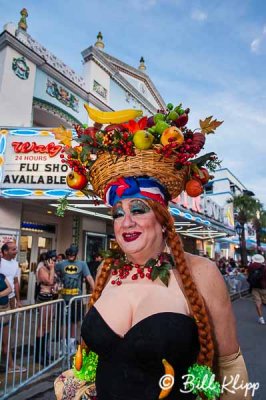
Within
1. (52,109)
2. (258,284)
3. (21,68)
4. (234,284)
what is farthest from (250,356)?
(21,68)

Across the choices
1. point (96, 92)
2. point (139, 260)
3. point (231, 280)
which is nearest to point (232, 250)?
point (231, 280)

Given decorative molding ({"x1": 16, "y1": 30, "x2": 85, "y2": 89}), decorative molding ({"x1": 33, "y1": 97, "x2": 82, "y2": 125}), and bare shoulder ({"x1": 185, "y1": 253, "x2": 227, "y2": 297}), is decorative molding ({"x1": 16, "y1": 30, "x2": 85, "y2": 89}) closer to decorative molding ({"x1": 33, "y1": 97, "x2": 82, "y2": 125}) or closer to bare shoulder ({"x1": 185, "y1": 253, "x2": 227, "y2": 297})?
decorative molding ({"x1": 33, "y1": 97, "x2": 82, "y2": 125})

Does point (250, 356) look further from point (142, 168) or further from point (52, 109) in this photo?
point (52, 109)

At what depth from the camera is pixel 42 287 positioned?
5.33 meters

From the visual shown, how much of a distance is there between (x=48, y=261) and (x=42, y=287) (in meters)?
0.52

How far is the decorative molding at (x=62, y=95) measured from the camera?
34.0 feet

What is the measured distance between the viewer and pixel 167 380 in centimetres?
139

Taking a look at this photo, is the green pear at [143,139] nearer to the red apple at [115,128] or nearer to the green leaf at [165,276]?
the red apple at [115,128]

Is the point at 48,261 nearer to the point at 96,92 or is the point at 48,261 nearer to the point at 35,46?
Result: the point at 35,46

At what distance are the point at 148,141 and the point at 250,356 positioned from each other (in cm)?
507

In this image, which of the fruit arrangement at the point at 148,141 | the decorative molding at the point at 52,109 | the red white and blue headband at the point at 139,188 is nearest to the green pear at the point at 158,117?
the fruit arrangement at the point at 148,141

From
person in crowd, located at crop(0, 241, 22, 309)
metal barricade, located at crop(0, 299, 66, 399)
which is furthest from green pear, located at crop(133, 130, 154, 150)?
person in crowd, located at crop(0, 241, 22, 309)

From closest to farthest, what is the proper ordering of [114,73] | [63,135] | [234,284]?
[63,135], [114,73], [234,284]

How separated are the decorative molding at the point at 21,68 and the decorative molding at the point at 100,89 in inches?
133
